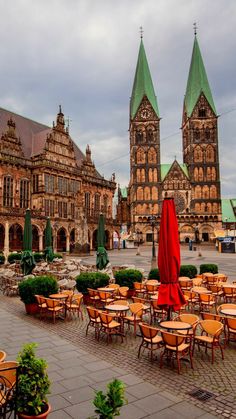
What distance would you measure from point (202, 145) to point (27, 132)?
42.2 m

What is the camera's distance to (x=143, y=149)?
242 feet

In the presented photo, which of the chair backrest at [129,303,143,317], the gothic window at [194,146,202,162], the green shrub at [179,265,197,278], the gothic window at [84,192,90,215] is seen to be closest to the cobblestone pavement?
the chair backrest at [129,303,143,317]

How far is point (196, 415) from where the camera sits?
443 centimetres

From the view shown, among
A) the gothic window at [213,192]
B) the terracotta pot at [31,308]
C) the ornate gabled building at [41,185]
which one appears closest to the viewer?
the terracotta pot at [31,308]

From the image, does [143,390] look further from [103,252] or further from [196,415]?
[103,252]

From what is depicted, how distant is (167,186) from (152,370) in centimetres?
6790

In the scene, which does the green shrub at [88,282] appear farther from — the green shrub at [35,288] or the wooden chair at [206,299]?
the wooden chair at [206,299]

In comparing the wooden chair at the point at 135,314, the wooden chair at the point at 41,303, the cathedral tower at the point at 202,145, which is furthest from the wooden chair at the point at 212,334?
the cathedral tower at the point at 202,145

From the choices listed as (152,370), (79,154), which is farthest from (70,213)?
(152,370)

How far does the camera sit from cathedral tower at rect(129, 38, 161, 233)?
235 feet

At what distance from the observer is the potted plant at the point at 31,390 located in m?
A: 3.50

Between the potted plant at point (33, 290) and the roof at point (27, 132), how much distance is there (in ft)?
120

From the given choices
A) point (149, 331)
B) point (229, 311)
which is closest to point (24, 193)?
point (229, 311)

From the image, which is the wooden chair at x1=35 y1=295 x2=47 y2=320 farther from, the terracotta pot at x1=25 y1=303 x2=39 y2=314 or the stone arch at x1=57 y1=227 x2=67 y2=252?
the stone arch at x1=57 y1=227 x2=67 y2=252
